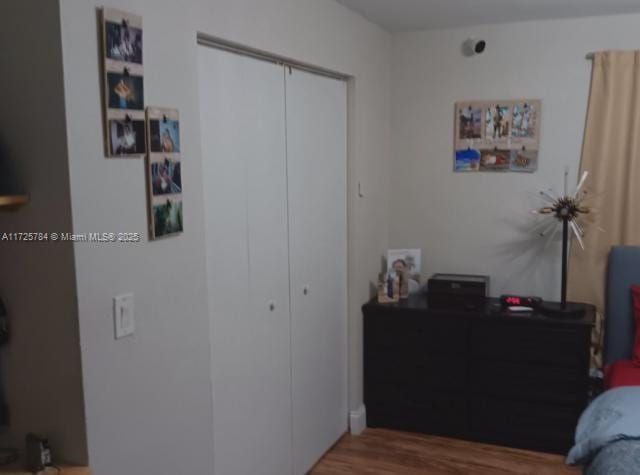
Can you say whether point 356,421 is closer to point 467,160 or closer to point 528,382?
point 528,382

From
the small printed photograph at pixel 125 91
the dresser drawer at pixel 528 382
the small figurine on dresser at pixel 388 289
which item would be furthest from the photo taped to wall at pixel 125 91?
the dresser drawer at pixel 528 382

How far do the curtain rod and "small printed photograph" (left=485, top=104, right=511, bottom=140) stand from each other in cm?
101

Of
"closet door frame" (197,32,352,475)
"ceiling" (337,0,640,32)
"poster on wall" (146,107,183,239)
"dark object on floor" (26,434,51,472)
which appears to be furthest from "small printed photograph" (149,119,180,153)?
"ceiling" (337,0,640,32)

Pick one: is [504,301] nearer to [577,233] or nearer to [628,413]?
[577,233]

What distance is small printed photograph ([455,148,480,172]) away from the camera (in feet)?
12.9

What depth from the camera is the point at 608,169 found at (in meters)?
3.65

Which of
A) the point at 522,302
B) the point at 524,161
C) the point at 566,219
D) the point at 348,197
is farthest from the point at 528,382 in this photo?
the point at 348,197

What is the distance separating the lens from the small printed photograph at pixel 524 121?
378 centimetres

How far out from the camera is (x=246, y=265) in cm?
262

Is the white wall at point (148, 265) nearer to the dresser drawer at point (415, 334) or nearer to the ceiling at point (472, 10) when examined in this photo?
the ceiling at point (472, 10)

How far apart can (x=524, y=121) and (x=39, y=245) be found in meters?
2.97

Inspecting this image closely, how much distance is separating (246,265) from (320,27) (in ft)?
4.12

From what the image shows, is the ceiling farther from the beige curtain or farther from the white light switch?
the white light switch

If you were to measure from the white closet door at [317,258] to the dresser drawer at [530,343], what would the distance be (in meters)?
0.78
